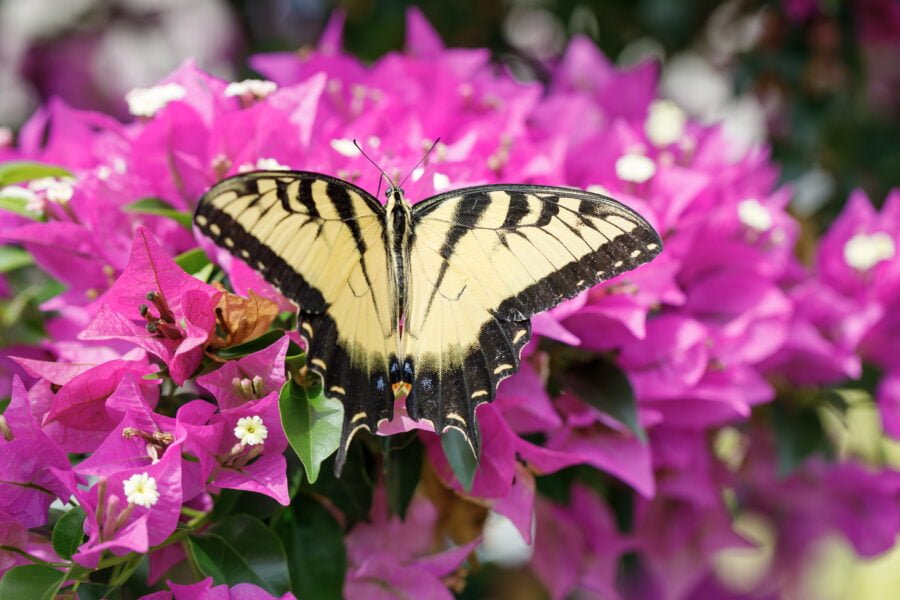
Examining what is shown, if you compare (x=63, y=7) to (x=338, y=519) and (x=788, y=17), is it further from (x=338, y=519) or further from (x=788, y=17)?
(x=338, y=519)

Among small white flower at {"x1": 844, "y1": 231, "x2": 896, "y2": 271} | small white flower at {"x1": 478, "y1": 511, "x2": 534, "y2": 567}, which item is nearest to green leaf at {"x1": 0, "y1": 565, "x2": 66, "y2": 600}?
small white flower at {"x1": 844, "y1": 231, "x2": 896, "y2": 271}

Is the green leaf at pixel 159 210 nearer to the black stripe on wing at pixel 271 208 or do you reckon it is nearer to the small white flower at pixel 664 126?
the black stripe on wing at pixel 271 208

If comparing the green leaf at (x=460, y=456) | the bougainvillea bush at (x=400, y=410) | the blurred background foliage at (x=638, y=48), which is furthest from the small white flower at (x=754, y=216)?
the green leaf at (x=460, y=456)

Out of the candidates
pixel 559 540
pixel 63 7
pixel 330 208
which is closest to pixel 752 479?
pixel 559 540

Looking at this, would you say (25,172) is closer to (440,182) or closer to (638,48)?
(440,182)

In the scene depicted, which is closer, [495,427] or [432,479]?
[495,427]

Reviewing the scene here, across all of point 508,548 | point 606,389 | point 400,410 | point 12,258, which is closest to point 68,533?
point 400,410

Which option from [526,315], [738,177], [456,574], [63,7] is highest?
[63,7]
